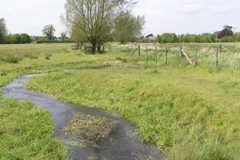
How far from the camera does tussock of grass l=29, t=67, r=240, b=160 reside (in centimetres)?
812

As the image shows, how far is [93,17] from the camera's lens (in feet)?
150

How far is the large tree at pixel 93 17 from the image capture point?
148 ft

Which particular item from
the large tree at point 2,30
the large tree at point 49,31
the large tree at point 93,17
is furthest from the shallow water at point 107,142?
the large tree at point 49,31

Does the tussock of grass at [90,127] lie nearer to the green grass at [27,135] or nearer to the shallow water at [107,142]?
the shallow water at [107,142]

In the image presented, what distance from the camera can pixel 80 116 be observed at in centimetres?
1292

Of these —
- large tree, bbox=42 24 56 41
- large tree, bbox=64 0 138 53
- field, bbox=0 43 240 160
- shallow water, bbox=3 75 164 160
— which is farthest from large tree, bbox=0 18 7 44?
shallow water, bbox=3 75 164 160

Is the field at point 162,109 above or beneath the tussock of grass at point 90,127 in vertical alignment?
above

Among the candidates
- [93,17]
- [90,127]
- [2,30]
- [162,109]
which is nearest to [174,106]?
[162,109]

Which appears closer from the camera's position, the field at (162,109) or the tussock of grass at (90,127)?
the field at (162,109)

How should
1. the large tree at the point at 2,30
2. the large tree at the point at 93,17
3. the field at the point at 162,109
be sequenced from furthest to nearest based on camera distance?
the large tree at the point at 2,30
the large tree at the point at 93,17
the field at the point at 162,109

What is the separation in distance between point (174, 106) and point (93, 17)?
35553 mm

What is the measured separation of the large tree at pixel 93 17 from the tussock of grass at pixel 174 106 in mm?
26781

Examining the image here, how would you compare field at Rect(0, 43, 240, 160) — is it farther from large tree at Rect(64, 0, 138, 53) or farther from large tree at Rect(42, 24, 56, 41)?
large tree at Rect(42, 24, 56, 41)

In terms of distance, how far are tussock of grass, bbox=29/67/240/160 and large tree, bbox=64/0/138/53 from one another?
87.9ft
